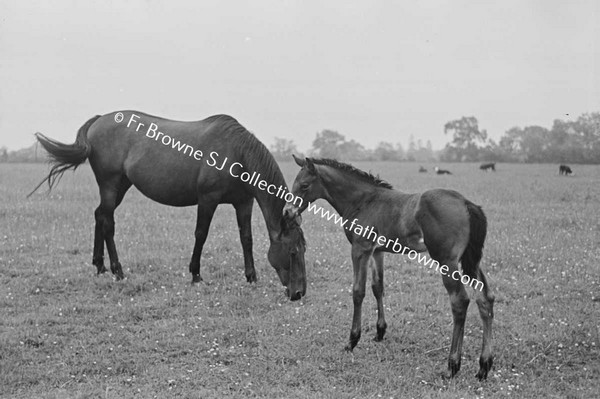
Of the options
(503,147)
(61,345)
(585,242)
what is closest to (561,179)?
(585,242)

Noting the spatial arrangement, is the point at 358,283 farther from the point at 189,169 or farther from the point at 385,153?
the point at 385,153

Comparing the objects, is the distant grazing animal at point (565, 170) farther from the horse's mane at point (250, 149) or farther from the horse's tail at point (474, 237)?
the horse's tail at point (474, 237)

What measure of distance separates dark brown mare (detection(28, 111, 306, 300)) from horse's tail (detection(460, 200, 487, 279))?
9.30ft

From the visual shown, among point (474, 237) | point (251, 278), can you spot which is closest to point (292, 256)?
point (251, 278)

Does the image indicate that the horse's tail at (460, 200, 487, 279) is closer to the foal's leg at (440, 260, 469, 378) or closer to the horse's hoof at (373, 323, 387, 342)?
the foal's leg at (440, 260, 469, 378)

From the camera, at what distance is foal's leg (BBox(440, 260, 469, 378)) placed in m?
5.66

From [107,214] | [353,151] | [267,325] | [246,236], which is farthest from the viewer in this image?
[353,151]

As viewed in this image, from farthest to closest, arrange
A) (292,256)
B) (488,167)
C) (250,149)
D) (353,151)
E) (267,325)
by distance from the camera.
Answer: (353,151)
(488,167)
(250,149)
(292,256)
(267,325)

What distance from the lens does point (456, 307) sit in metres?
5.70

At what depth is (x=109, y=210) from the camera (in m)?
9.95

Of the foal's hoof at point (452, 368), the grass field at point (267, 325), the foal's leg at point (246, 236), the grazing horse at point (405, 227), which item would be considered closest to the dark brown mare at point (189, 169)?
the foal's leg at point (246, 236)

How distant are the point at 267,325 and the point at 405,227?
2398 mm

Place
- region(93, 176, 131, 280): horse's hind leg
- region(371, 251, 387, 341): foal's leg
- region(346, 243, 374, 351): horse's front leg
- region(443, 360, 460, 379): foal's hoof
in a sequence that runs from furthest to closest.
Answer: region(93, 176, 131, 280): horse's hind leg
region(371, 251, 387, 341): foal's leg
region(346, 243, 374, 351): horse's front leg
region(443, 360, 460, 379): foal's hoof

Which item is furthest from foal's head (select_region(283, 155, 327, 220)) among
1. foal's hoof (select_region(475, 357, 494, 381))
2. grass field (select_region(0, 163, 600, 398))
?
foal's hoof (select_region(475, 357, 494, 381))
